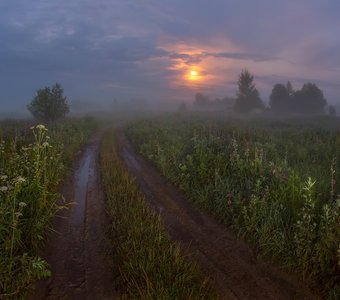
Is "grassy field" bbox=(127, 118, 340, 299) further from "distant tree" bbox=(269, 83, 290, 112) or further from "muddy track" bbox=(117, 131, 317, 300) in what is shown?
"distant tree" bbox=(269, 83, 290, 112)

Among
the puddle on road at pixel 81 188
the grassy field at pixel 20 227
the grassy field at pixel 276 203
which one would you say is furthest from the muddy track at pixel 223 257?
the grassy field at pixel 20 227

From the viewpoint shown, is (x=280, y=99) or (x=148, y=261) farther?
(x=280, y=99)

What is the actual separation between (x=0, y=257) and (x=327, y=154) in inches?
514

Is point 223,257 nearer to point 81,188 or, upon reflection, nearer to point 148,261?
point 148,261

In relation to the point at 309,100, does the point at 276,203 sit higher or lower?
lower

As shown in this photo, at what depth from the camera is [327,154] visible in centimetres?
1455

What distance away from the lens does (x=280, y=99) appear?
269 feet

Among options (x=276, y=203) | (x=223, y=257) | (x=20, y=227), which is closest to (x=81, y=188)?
(x=20, y=227)

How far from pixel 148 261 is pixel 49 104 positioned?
38822 mm

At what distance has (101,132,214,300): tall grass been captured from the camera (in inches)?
201

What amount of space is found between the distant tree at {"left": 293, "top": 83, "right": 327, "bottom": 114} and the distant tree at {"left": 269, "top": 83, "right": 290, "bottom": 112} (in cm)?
187

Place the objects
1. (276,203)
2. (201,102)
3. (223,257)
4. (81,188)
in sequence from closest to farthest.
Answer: (223,257) < (276,203) < (81,188) < (201,102)

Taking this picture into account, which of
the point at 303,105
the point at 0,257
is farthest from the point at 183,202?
the point at 303,105

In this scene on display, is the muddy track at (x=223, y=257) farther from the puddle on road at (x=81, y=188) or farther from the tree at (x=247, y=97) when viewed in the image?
the tree at (x=247, y=97)
